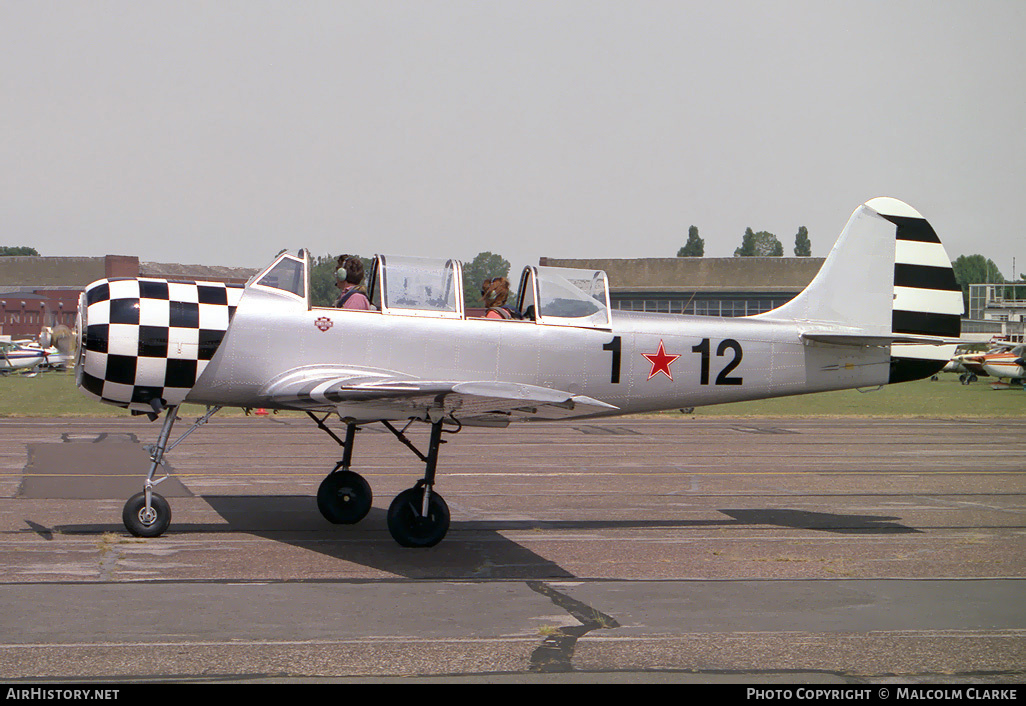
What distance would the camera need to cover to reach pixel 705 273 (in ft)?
262

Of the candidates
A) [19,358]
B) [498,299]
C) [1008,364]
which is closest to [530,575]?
[498,299]

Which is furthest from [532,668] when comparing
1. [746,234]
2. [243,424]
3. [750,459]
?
[746,234]

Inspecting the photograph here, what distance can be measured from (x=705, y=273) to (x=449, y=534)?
72.3 metres

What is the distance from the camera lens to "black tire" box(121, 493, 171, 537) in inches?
365

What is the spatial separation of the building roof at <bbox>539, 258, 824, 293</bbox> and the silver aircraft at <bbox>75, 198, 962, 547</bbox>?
65.4m

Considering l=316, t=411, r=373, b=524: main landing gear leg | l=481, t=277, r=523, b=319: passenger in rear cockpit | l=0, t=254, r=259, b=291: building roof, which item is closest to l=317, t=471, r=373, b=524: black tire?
l=316, t=411, r=373, b=524: main landing gear leg

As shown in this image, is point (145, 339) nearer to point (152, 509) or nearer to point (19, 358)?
point (152, 509)

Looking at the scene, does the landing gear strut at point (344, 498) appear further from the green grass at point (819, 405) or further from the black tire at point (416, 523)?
the green grass at point (819, 405)

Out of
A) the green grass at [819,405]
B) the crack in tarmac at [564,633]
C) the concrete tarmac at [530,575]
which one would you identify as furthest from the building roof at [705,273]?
the crack in tarmac at [564,633]

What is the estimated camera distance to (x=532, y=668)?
5.59 m

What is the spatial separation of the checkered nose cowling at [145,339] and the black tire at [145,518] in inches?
37.4

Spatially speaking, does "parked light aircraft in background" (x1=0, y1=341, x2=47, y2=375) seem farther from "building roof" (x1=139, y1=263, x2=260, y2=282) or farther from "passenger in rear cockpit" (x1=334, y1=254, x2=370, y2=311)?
"passenger in rear cockpit" (x1=334, y1=254, x2=370, y2=311)
